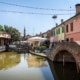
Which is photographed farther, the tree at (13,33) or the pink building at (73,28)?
the tree at (13,33)

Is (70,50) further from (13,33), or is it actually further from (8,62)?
(13,33)

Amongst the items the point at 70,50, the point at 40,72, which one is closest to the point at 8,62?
the point at 40,72

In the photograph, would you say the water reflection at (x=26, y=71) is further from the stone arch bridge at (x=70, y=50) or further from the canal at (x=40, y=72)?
the stone arch bridge at (x=70, y=50)

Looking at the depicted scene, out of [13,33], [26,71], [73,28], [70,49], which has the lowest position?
[26,71]

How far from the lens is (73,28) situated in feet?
91.1

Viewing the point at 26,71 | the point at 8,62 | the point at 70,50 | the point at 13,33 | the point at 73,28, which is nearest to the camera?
the point at 70,50

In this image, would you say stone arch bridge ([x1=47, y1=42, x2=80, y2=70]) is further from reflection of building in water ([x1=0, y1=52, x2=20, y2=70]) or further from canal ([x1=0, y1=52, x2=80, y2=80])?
reflection of building in water ([x1=0, y1=52, x2=20, y2=70])

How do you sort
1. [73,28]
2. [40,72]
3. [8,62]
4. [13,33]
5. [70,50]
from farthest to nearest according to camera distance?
[13,33]
[8,62]
[73,28]
[40,72]
[70,50]

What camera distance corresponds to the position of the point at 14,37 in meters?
81.8

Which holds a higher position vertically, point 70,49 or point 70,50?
point 70,49

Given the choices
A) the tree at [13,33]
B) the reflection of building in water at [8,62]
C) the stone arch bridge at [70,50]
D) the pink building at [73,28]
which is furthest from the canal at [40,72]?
the tree at [13,33]

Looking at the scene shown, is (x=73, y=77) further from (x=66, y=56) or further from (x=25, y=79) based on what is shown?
(x=66, y=56)

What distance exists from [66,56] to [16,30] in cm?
6065

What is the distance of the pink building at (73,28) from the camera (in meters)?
25.7
